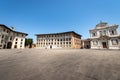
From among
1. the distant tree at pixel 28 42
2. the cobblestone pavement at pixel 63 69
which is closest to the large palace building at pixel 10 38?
the distant tree at pixel 28 42

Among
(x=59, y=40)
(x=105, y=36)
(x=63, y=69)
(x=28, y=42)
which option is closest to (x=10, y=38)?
(x=28, y=42)

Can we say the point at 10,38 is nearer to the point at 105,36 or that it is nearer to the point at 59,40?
the point at 59,40

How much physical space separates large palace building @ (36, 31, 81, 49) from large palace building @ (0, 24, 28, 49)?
50.3 feet

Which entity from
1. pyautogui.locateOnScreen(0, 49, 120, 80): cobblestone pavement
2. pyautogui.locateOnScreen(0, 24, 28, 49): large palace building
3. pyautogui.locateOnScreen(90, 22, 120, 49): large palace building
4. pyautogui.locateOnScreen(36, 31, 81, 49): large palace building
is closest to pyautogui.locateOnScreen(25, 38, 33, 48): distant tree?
pyautogui.locateOnScreen(36, 31, 81, 49): large palace building

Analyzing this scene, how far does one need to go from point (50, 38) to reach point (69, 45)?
57.8 feet

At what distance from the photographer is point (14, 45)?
4384cm

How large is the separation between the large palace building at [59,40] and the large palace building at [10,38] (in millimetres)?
15341

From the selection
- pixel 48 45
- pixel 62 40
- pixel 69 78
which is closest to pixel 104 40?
pixel 62 40

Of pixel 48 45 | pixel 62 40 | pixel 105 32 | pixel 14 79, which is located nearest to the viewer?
pixel 14 79

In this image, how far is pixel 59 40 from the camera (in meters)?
54.4

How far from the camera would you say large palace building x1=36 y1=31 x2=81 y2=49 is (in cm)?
5004

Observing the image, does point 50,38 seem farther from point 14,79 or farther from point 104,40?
point 14,79

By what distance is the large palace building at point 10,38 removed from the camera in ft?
113

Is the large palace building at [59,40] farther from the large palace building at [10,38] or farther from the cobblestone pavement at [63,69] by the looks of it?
the cobblestone pavement at [63,69]
